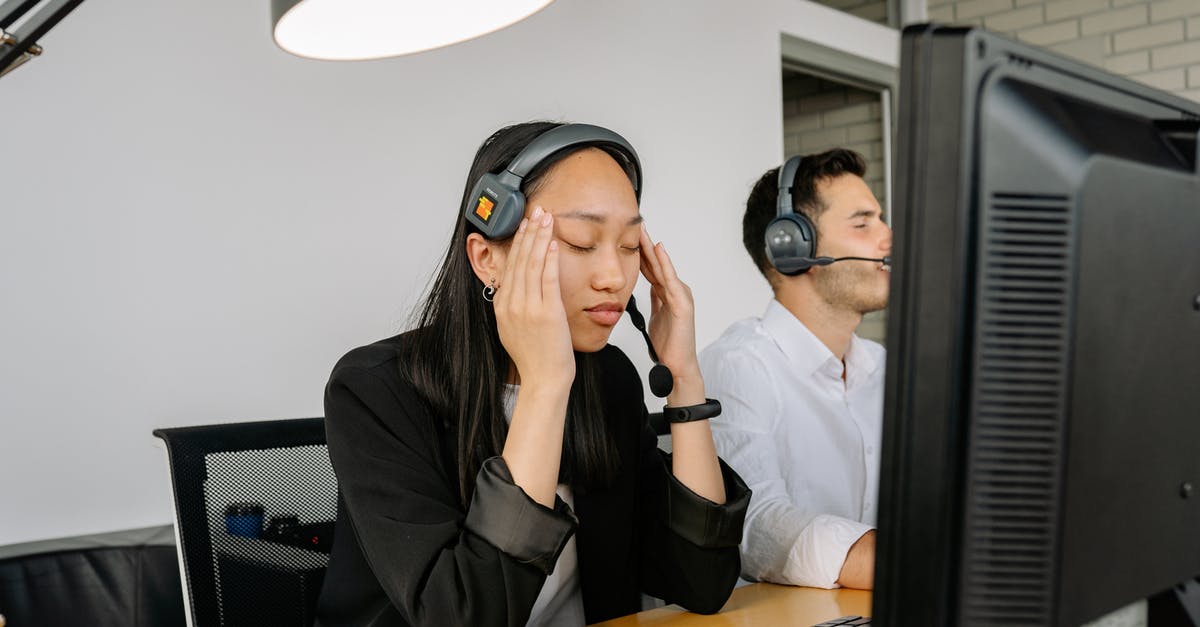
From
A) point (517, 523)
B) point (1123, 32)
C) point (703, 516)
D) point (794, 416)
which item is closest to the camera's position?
point (517, 523)

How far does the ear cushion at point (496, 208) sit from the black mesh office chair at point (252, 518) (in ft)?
1.08

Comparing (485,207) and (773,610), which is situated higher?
(485,207)

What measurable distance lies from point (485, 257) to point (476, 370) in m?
0.13

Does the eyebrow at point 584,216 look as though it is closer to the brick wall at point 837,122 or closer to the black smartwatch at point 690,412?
the black smartwatch at point 690,412

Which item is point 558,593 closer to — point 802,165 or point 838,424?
point 838,424

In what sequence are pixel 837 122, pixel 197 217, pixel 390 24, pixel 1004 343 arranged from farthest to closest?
pixel 837 122 → pixel 197 217 → pixel 390 24 → pixel 1004 343

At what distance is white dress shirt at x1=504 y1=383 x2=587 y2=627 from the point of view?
122 centimetres

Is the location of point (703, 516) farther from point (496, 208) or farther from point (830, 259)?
point (830, 259)

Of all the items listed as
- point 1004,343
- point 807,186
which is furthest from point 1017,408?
point 807,186

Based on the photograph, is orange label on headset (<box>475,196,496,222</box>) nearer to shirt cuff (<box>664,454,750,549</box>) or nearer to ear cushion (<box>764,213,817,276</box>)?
shirt cuff (<box>664,454,750,549</box>)

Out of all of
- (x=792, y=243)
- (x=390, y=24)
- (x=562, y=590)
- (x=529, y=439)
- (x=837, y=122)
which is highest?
(x=837, y=122)

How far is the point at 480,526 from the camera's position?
994mm

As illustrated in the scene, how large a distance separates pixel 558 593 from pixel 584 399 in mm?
238

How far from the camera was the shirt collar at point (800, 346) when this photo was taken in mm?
1708
